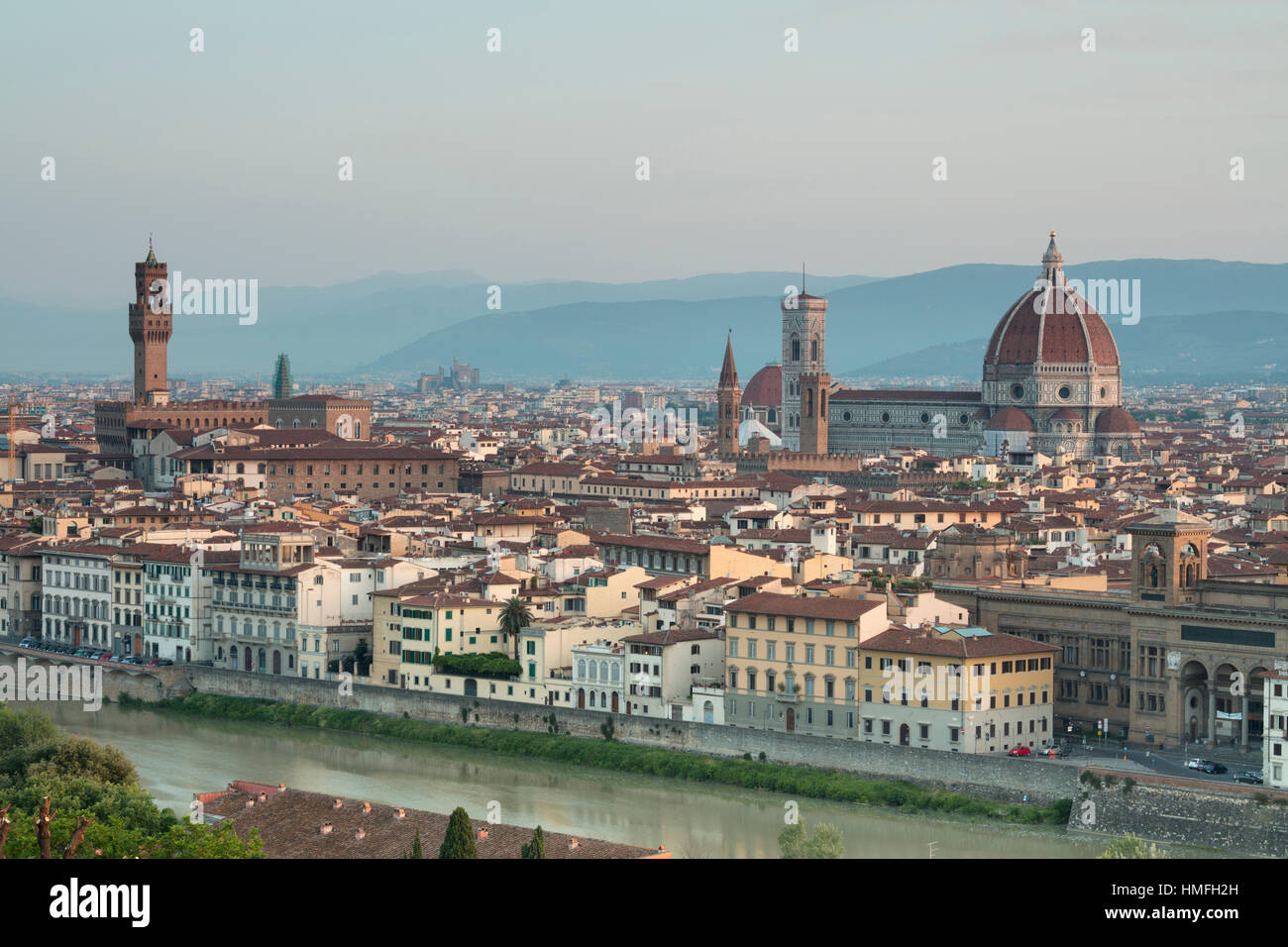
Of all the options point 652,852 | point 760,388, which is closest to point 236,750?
point 652,852

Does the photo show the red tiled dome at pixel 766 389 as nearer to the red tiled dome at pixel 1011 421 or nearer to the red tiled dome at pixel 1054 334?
the red tiled dome at pixel 1054 334

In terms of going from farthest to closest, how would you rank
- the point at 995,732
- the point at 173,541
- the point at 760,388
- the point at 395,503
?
the point at 760,388 < the point at 395,503 < the point at 173,541 < the point at 995,732

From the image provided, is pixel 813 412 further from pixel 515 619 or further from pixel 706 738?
pixel 706 738

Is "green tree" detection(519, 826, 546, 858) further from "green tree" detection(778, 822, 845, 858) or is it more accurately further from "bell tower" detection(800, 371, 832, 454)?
"bell tower" detection(800, 371, 832, 454)

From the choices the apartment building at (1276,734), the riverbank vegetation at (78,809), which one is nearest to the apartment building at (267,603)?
the riverbank vegetation at (78,809)
